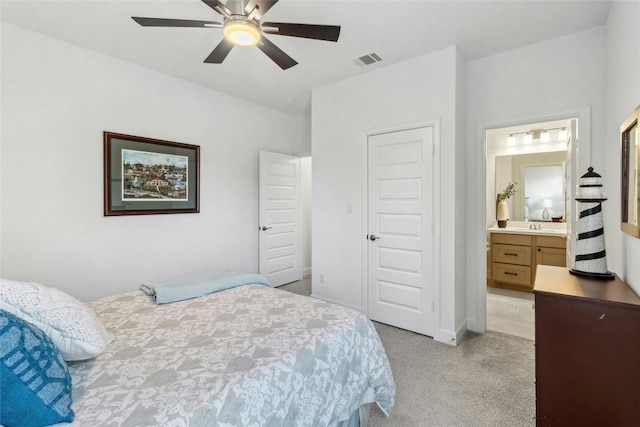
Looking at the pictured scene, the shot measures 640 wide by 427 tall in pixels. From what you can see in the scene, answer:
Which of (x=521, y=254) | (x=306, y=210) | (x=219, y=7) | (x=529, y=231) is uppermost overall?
(x=219, y=7)

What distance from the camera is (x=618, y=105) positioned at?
197 cm

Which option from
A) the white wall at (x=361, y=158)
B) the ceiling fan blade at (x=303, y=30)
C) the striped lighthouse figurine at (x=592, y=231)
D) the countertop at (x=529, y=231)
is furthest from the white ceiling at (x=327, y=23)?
the countertop at (x=529, y=231)

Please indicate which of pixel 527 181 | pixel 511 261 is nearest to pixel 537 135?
pixel 527 181

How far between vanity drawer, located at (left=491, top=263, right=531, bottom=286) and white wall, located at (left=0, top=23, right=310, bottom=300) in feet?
12.4

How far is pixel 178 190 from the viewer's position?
355 centimetres

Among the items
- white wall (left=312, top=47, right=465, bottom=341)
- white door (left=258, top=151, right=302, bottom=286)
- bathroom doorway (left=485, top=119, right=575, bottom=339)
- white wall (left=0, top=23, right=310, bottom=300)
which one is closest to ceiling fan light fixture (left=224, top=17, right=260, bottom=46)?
white wall (left=312, top=47, right=465, bottom=341)

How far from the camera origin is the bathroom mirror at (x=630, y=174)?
4.72 feet

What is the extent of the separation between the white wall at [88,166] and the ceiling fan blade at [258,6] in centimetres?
195

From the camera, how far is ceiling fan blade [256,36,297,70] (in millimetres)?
2164

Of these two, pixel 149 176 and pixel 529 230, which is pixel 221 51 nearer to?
pixel 149 176

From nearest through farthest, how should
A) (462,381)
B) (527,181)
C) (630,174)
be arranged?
(630,174)
(462,381)
(527,181)

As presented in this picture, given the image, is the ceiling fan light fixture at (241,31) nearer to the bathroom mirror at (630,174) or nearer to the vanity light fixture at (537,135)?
the bathroom mirror at (630,174)

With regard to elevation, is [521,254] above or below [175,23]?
below

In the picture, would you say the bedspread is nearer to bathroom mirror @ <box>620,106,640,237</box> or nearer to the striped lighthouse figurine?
the striped lighthouse figurine
